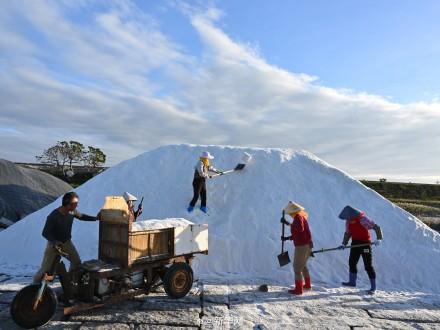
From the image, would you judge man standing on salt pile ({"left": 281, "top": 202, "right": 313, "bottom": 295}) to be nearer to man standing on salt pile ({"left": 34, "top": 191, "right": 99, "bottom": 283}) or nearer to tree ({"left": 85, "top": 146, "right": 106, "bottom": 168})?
man standing on salt pile ({"left": 34, "top": 191, "right": 99, "bottom": 283})

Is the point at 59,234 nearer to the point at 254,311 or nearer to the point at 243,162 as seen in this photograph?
the point at 254,311

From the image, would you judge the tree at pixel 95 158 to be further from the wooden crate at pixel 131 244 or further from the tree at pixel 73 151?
the wooden crate at pixel 131 244

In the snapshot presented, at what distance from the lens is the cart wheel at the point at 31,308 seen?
182 inches

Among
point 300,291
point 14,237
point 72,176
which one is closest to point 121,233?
point 300,291

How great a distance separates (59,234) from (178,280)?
5.82 ft

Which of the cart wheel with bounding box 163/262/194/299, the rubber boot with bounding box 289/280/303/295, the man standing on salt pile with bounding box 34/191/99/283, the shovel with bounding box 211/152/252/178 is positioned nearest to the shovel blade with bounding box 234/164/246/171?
the shovel with bounding box 211/152/252/178

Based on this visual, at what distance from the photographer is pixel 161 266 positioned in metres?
5.98

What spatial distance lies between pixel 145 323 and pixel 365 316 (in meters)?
2.94

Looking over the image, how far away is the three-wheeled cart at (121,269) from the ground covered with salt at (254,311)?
0.21 metres

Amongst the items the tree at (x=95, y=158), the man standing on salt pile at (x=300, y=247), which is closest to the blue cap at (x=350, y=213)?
the man standing on salt pile at (x=300, y=247)

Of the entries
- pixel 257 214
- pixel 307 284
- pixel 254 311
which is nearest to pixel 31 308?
pixel 254 311

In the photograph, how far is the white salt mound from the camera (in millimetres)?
7961

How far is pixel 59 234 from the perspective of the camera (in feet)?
17.8

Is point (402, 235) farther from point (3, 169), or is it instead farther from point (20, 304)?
point (3, 169)
